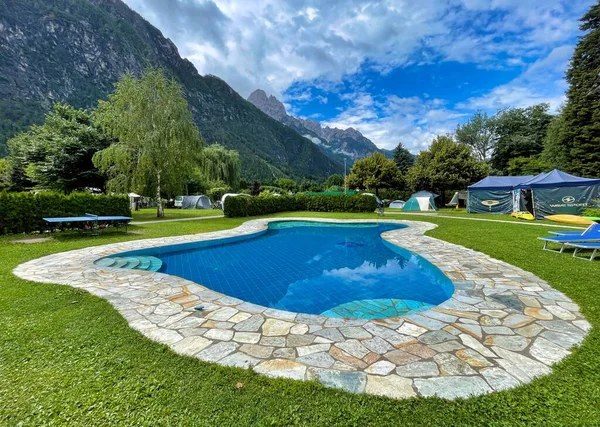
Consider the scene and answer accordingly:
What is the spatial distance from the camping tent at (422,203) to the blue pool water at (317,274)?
17.2m

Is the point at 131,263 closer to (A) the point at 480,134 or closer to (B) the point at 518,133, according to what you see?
(B) the point at 518,133

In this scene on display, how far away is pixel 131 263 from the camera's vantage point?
6.20 m

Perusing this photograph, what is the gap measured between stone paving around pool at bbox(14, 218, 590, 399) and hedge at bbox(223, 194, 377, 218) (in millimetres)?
12775

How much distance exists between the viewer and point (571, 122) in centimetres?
2052

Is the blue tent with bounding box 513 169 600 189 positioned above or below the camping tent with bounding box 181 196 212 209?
above

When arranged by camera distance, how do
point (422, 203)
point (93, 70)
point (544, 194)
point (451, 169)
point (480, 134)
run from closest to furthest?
point (544, 194)
point (422, 203)
point (451, 169)
point (480, 134)
point (93, 70)

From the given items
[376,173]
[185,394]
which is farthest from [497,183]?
[185,394]

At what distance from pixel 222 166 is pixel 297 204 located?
520 inches

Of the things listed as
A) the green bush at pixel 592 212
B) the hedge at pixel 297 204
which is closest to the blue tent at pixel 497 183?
the green bush at pixel 592 212

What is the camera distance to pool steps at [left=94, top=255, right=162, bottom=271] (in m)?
5.89

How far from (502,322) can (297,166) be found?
350ft

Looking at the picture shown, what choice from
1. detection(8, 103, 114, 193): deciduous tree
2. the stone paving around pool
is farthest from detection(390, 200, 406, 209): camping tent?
detection(8, 103, 114, 193): deciduous tree

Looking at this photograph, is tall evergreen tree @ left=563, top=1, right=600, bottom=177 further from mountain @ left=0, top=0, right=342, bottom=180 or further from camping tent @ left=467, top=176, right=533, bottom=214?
mountain @ left=0, top=0, right=342, bottom=180

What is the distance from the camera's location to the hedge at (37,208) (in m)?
8.65
